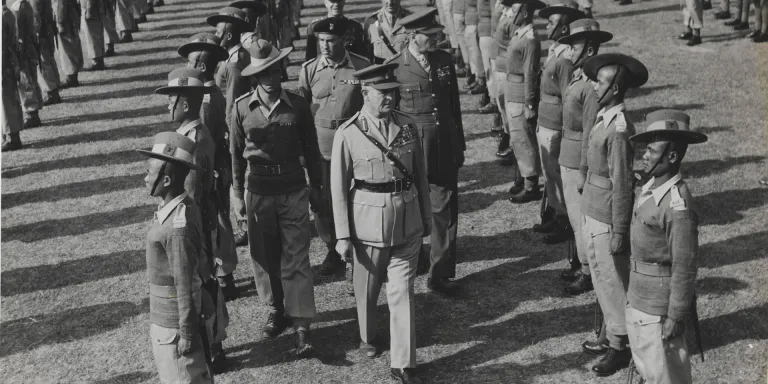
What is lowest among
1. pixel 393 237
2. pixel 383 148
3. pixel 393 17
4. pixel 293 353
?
pixel 293 353

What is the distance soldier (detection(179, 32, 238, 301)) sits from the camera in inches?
311

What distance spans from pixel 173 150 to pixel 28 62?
869cm

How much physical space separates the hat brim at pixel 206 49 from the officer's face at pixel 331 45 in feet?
2.94

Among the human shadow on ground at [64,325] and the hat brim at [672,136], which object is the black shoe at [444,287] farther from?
the hat brim at [672,136]

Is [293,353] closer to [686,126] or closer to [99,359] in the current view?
[99,359]

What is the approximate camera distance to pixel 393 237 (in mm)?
6555

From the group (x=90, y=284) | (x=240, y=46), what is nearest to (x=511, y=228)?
(x=240, y=46)

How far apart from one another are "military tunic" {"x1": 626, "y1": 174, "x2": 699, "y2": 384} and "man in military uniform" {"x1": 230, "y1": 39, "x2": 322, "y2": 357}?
101 inches

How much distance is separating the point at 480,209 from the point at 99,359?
446 cm

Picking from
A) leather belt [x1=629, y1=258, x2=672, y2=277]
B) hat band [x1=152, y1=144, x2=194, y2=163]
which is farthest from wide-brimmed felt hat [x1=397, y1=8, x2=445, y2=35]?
leather belt [x1=629, y1=258, x2=672, y2=277]

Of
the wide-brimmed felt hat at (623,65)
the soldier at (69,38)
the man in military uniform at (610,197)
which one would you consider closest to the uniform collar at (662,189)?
the man in military uniform at (610,197)

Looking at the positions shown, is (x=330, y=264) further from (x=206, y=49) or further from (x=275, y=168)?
(x=206, y=49)

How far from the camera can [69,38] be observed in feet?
48.2

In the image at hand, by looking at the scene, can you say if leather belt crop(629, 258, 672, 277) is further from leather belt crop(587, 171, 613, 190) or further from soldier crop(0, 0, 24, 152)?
soldier crop(0, 0, 24, 152)
